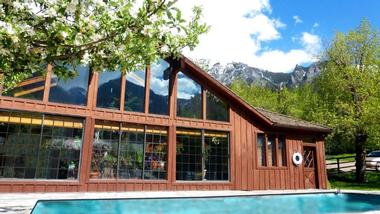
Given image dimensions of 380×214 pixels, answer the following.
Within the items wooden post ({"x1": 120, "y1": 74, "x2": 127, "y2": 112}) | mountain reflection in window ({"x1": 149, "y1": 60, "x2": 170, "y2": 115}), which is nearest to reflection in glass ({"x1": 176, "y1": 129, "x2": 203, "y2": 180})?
mountain reflection in window ({"x1": 149, "y1": 60, "x2": 170, "y2": 115})

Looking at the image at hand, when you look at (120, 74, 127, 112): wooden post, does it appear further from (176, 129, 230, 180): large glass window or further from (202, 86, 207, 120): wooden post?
(202, 86, 207, 120): wooden post

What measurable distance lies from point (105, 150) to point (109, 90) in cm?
251

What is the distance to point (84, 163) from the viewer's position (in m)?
13.3

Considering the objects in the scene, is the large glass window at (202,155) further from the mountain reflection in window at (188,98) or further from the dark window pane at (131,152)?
the dark window pane at (131,152)

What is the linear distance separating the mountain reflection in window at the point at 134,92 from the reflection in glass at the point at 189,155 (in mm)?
2262

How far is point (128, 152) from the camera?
14438 millimetres

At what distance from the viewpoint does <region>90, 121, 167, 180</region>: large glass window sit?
548 inches

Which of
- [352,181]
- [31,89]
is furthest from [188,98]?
[352,181]

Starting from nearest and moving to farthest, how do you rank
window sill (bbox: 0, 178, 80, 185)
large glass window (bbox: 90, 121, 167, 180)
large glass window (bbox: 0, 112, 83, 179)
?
window sill (bbox: 0, 178, 80, 185) < large glass window (bbox: 0, 112, 83, 179) < large glass window (bbox: 90, 121, 167, 180)

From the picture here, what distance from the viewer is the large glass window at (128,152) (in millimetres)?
13922

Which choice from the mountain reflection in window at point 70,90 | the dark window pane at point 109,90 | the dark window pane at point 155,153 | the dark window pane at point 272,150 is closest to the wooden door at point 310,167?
the dark window pane at point 272,150

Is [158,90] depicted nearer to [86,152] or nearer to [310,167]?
[86,152]

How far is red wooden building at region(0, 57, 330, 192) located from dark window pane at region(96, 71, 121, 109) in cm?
4

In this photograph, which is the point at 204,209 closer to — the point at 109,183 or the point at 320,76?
the point at 109,183
